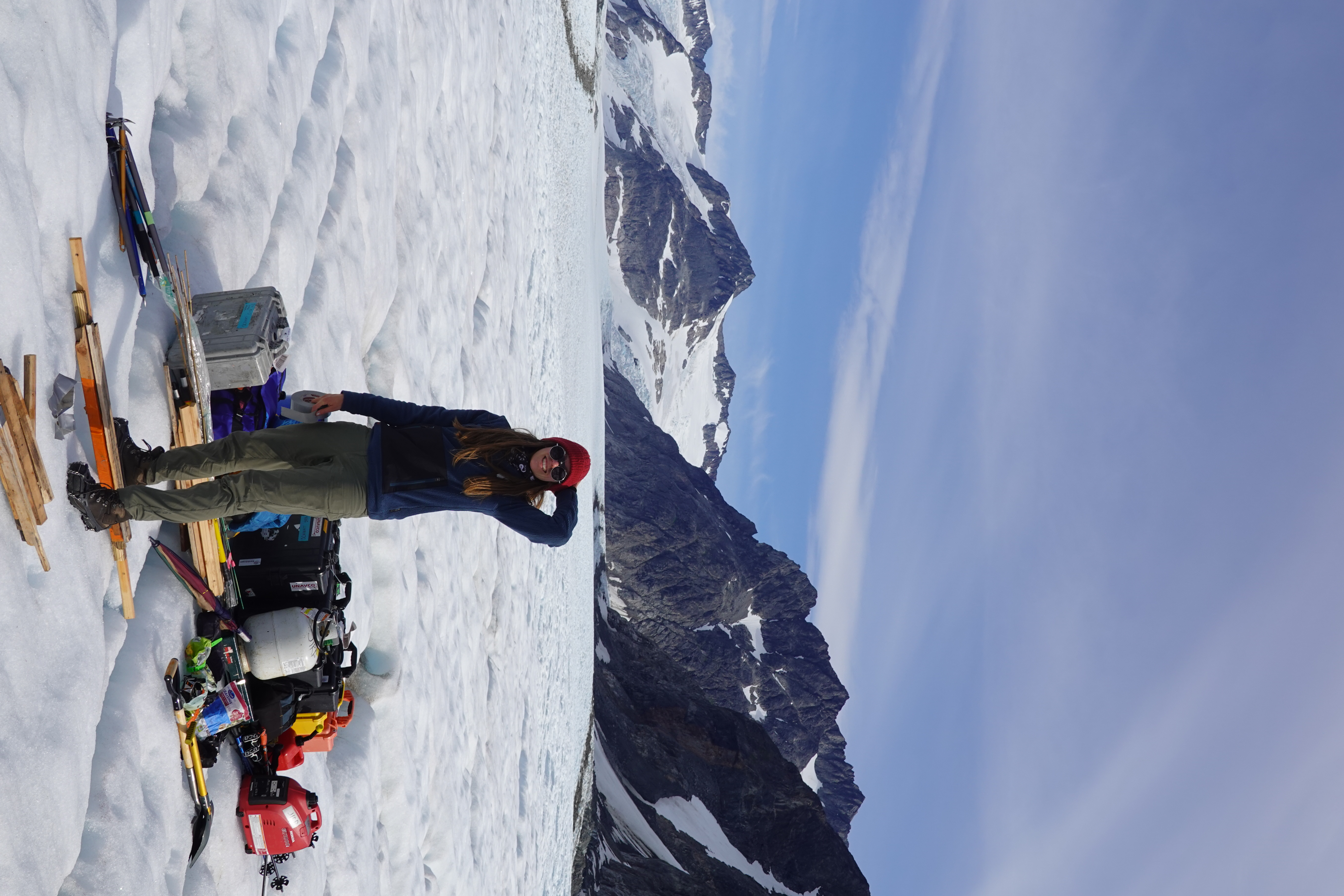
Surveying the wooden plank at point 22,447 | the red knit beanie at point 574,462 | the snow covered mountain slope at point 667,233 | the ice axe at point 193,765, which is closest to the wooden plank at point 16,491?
the wooden plank at point 22,447

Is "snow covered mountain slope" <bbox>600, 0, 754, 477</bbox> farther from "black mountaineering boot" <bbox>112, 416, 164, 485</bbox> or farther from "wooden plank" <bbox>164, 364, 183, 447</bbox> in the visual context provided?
"black mountaineering boot" <bbox>112, 416, 164, 485</bbox>

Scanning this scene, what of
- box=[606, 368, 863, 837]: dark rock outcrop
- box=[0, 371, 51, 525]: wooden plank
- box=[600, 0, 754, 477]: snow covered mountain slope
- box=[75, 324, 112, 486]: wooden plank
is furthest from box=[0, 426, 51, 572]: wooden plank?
box=[600, 0, 754, 477]: snow covered mountain slope

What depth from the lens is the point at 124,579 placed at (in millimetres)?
2654

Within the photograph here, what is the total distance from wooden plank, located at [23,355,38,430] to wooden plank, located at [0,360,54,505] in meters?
0.02

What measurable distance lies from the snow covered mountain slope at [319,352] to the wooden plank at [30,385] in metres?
0.04

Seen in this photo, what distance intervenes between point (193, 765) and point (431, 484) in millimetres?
1354

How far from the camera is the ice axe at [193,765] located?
2918 millimetres

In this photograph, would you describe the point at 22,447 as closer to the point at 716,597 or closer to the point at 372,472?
the point at 372,472

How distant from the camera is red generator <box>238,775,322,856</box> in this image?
11.1 ft

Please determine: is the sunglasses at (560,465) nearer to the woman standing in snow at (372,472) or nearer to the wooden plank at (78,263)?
the woman standing in snow at (372,472)

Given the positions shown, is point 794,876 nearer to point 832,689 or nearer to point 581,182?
point 581,182

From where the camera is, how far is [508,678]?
776 cm

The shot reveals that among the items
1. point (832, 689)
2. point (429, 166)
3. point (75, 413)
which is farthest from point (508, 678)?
point (832, 689)

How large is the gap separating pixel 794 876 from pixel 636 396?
99.2 ft
